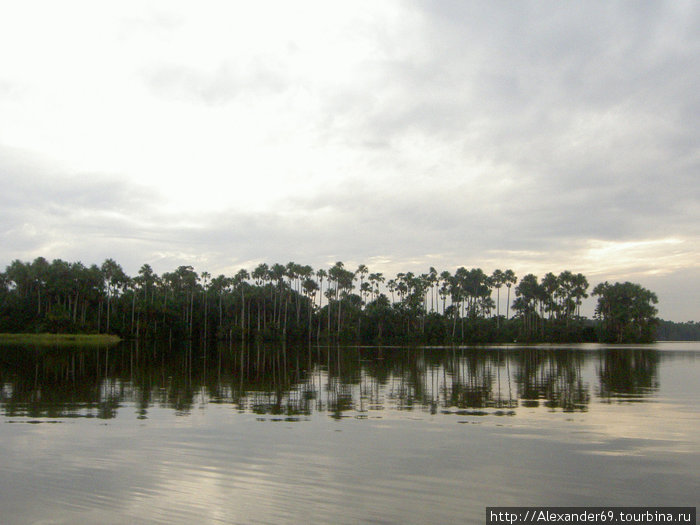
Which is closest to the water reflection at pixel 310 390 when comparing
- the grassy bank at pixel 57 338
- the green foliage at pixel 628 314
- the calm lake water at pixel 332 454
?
the calm lake water at pixel 332 454

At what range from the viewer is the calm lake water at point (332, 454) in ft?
26.2

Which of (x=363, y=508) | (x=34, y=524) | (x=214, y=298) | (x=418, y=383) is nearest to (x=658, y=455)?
(x=363, y=508)

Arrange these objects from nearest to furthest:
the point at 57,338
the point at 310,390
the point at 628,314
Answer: the point at 310,390, the point at 57,338, the point at 628,314

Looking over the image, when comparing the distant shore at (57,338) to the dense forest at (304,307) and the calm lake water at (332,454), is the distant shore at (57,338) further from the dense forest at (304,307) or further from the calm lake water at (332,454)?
the calm lake water at (332,454)

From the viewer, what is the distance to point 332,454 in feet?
36.2

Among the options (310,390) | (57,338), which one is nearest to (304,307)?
(57,338)

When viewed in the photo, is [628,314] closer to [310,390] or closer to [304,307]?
[304,307]

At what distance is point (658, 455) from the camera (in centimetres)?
1100

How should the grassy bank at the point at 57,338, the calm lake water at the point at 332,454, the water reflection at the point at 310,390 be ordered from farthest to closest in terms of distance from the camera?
the grassy bank at the point at 57,338 < the water reflection at the point at 310,390 < the calm lake water at the point at 332,454

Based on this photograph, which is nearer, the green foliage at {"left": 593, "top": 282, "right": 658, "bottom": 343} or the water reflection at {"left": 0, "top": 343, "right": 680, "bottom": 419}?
the water reflection at {"left": 0, "top": 343, "right": 680, "bottom": 419}

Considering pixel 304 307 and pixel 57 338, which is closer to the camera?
pixel 57 338

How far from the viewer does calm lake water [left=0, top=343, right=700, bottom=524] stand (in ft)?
26.2

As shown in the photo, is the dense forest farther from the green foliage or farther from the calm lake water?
the calm lake water

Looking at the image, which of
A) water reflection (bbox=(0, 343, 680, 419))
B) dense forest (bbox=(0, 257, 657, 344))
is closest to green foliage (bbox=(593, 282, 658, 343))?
dense forest (bbox=(0, 257, 657, 344))
